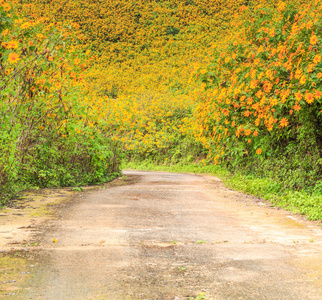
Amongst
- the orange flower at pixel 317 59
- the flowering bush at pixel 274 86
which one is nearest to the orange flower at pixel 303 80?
the flowering bush at pixel 274 86

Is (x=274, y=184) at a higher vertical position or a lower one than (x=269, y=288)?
lower

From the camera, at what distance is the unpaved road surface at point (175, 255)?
12.3 feet

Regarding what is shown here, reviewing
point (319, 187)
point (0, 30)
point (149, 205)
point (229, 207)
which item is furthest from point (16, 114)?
point (319, 187)

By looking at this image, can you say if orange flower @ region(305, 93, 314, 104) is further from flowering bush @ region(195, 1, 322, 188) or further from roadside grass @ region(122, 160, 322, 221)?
roadside grass @ region(122, 160, 322, 221)

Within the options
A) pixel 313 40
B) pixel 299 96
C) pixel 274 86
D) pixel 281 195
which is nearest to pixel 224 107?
pixel 274 86

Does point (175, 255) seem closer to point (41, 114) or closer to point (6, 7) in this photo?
point (6, 7)

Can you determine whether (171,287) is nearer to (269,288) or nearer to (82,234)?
(269,288)

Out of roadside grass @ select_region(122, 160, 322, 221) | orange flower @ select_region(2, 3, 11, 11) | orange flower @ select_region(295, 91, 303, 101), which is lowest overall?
roadside grass @ select_region(122, 160, 322, 221)

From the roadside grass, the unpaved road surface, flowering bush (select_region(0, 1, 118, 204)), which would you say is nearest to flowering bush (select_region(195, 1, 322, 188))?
the roadside grass

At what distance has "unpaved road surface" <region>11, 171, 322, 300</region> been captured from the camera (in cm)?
374

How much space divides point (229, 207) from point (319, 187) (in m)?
1.83

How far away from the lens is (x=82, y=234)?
19.2 ft

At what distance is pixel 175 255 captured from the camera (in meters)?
4.86

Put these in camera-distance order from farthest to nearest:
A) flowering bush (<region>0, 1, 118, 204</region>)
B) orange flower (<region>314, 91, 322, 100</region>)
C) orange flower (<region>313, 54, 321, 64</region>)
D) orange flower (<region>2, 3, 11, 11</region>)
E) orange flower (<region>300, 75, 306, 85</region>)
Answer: orange flower (<region>300, 75, 306, 85</region>) → orange flower (<region>314, 91, 322, 100</region>) → orange flower (<region>313, 54, 321, 64</region>) → flowering bush (<region>0, 1, 118, 204</region>) → orange flower (<region>2, 3, 11, 11</region>)
